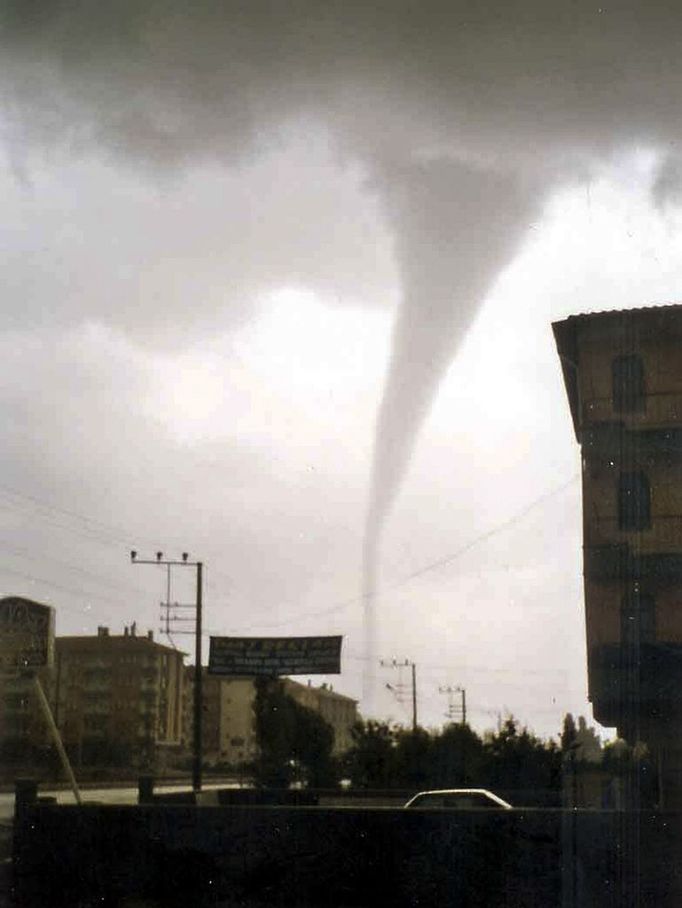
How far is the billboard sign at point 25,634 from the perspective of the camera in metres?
13.4

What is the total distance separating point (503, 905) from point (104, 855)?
3.75 m

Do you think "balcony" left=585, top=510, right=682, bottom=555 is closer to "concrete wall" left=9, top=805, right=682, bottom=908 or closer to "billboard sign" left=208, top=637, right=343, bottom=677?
"billboard sign" left=208, top=637, right=343, bottom=677

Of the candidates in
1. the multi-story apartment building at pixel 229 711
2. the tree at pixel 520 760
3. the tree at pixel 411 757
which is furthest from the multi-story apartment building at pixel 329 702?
the tree at pixel 520 760

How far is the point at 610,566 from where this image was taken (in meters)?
20.5

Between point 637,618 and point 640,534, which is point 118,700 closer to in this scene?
point 637,618

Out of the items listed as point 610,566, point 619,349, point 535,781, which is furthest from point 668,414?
point 535,781

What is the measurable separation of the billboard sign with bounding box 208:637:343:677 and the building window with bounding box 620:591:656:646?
29.0 ft

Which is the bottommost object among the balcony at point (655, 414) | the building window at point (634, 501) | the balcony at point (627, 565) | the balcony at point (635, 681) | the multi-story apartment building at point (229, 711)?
the multi-story apartment building at point (229, 711)

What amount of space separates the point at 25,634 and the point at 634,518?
11.3m

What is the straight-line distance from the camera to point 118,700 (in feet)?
174

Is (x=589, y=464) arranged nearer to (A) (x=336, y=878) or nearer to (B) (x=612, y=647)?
(B) (x=612, y=647)

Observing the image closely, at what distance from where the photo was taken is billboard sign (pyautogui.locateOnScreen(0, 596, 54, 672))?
1336 centimetres

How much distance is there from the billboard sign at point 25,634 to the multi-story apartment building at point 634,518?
33.9 feet

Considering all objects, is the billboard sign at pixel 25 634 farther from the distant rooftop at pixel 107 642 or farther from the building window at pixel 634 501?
the distant rooftop at pixel 107 642
